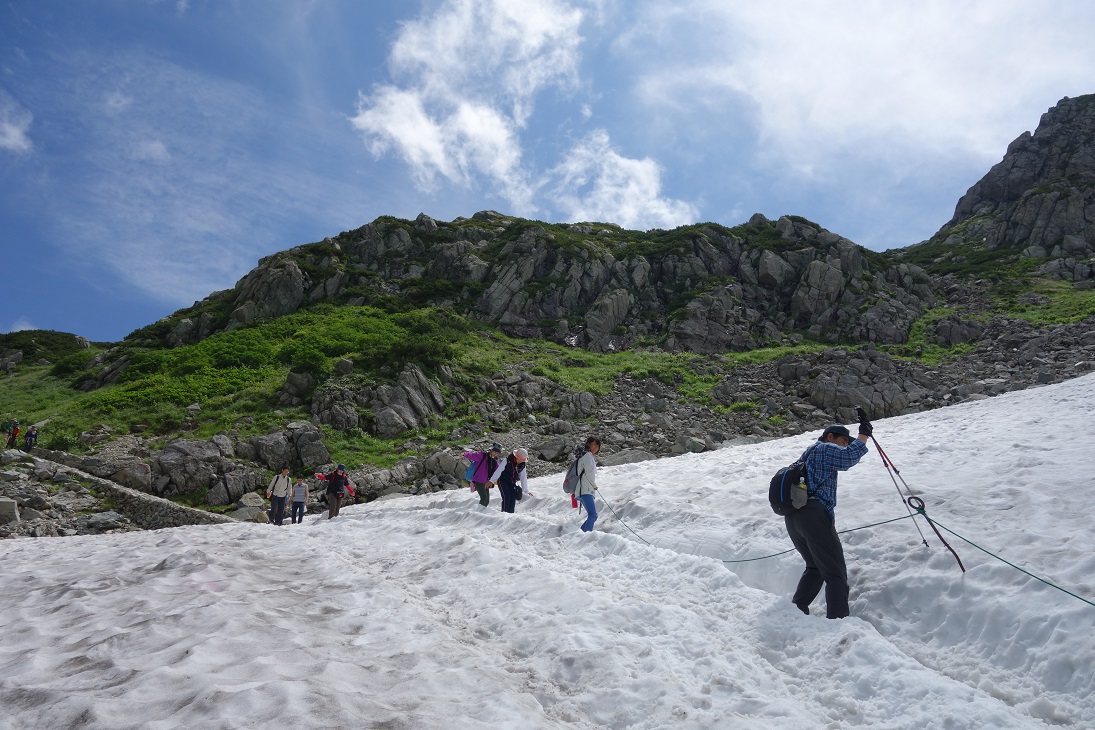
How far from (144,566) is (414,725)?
7561 mm

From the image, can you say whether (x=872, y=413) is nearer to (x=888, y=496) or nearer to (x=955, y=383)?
(x=955, y=383)

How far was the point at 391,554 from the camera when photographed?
1043 cm

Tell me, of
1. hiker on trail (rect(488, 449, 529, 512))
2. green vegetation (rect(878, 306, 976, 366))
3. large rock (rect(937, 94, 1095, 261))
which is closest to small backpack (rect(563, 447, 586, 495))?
hiker on trail (rect(488, 449, 529, 512))

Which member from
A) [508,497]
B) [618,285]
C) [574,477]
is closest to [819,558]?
[574,477]

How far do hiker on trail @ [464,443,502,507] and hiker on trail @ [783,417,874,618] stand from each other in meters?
9.90

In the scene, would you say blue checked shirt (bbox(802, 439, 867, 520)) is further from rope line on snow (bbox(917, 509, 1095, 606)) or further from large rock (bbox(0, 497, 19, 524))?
large rock (bbox(0, 497, 19, 524))

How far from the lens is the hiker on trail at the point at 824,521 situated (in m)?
6.09

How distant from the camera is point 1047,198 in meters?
71.8

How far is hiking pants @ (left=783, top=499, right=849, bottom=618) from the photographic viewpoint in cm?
606

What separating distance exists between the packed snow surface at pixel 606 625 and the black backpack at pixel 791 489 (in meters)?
1.20

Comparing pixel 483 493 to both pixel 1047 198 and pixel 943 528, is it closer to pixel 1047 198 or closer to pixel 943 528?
pixel 943 528

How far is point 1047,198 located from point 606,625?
94566 millimetres

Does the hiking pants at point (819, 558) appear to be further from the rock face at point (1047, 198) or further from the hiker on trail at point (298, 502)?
the rock face at point (1047, 198)

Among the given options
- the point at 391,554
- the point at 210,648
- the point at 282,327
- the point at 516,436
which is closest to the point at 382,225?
the point at 282,327
